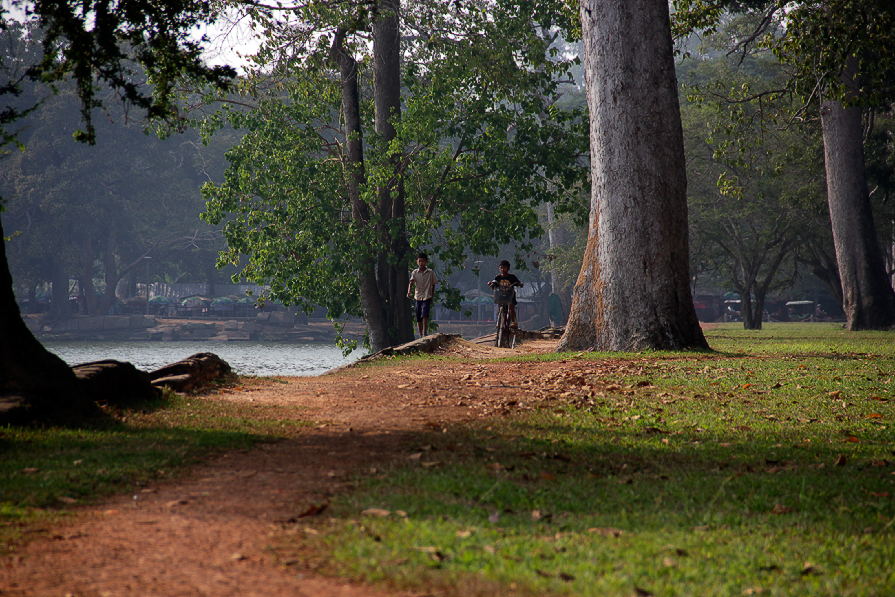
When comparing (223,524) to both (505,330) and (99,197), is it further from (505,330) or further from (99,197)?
(99,197)

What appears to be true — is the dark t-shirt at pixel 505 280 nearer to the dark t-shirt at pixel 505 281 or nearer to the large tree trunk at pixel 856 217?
the dark t-shirt at pixel 505 281

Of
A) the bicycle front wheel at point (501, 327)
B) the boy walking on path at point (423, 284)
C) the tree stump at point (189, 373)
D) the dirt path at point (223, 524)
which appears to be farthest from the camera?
the bicycle front wheel at point (501, 327)

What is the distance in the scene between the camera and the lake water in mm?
28359

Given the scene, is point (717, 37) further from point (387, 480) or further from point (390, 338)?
point (387, 480)

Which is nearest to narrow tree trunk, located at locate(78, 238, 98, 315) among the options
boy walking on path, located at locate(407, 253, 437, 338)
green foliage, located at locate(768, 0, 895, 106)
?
boy walking on path, located at locate(407, 253, 437, 338)

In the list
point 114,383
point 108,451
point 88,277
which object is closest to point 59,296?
point 88,277

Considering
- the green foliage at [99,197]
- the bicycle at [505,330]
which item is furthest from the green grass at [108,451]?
the green foliage at [99,197]

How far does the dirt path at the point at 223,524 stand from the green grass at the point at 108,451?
8.7 inches

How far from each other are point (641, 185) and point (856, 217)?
1237 centimetres

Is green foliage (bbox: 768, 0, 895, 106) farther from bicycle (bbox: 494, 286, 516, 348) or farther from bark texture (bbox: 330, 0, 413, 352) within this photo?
bark texture (bbox: 330, 0, 413, 352)

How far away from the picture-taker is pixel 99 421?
6.14m

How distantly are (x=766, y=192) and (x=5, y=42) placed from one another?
3951 cm

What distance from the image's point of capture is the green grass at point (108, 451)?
4000 mm

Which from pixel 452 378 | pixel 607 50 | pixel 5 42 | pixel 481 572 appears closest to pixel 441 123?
pixel 607 50
